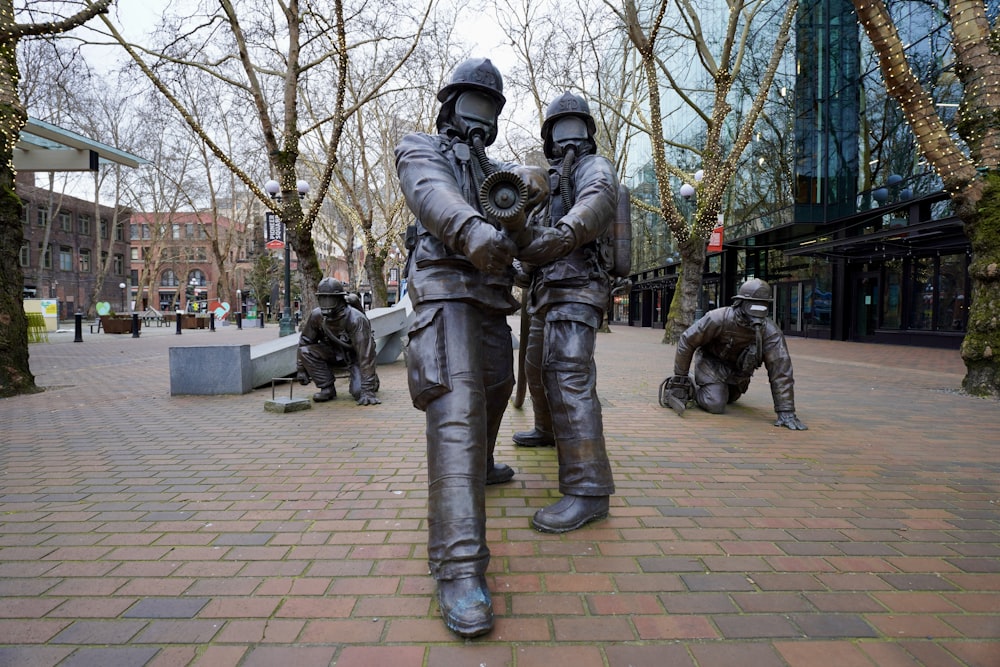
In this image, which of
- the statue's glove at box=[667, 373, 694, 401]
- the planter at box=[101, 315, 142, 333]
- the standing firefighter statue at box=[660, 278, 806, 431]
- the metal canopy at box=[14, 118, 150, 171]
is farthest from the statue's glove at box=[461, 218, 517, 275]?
the planter at box=[101, 315, 142, 333]

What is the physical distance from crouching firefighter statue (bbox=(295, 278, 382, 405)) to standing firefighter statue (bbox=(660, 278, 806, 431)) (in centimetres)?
357

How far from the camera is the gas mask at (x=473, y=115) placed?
97.2 inches

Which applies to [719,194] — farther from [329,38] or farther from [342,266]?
[342,266]

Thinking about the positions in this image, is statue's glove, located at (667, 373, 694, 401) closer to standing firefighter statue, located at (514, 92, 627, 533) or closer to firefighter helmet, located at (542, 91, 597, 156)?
standing firefighter statue, located at (514, 92, 627, 533)

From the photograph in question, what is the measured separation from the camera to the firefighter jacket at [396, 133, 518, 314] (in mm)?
2166

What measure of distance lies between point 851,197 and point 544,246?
→ 803 inches

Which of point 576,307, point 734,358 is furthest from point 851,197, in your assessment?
point 576,307

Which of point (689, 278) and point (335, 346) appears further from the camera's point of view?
point (689, 278)

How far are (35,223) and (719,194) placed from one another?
50.8 m

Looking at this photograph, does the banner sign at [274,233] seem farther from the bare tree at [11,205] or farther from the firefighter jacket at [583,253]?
the firefighter jacket at [583,253]

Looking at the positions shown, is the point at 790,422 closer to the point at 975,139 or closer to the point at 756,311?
the point at 756,311

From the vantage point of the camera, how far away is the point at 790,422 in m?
5.16

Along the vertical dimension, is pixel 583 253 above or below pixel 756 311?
above

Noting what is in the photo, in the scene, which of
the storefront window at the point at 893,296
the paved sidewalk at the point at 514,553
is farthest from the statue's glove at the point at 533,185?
the storefront window at the point at 893,296
